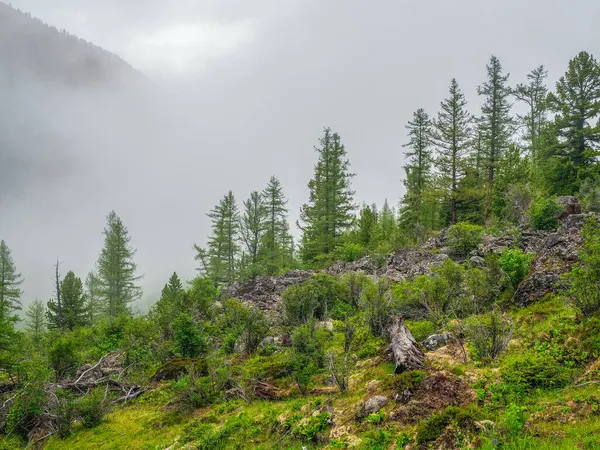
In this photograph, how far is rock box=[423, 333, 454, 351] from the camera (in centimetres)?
945

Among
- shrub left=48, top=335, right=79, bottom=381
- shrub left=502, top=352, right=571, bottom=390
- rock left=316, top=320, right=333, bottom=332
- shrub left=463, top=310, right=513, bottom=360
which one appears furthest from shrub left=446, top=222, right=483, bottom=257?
shrub left=48, top=335, right=79, bottom=381

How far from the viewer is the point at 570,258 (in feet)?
38.9

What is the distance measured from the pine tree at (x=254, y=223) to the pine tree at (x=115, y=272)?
1423cm

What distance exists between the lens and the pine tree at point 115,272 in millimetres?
40969

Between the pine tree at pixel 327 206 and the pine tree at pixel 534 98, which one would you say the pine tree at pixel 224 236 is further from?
the pine tree at pixel 534 98

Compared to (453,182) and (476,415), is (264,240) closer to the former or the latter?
(453,182)

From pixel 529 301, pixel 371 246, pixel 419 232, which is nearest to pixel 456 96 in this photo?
pixel 419 232

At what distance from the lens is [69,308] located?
97.2 ft

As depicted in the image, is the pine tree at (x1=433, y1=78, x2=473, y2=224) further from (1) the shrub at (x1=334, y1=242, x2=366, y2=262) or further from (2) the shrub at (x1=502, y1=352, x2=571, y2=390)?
(2) the shrub at (x1=502, y1=352, x2=571, y2=390)

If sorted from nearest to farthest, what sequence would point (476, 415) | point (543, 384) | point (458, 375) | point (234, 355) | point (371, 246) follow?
1. point (476, 415)
2. point (543, 384)
3. point (458, 375)
4. point (234, 355)
5. point (371, 246)

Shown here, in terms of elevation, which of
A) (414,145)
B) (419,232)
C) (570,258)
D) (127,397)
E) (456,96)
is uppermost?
(456,96)

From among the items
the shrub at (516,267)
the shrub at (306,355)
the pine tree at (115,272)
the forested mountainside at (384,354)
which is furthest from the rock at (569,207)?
the pine tree at (115,272)

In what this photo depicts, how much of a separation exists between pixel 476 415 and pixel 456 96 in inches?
1227

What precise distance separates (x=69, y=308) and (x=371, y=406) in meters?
31.7
